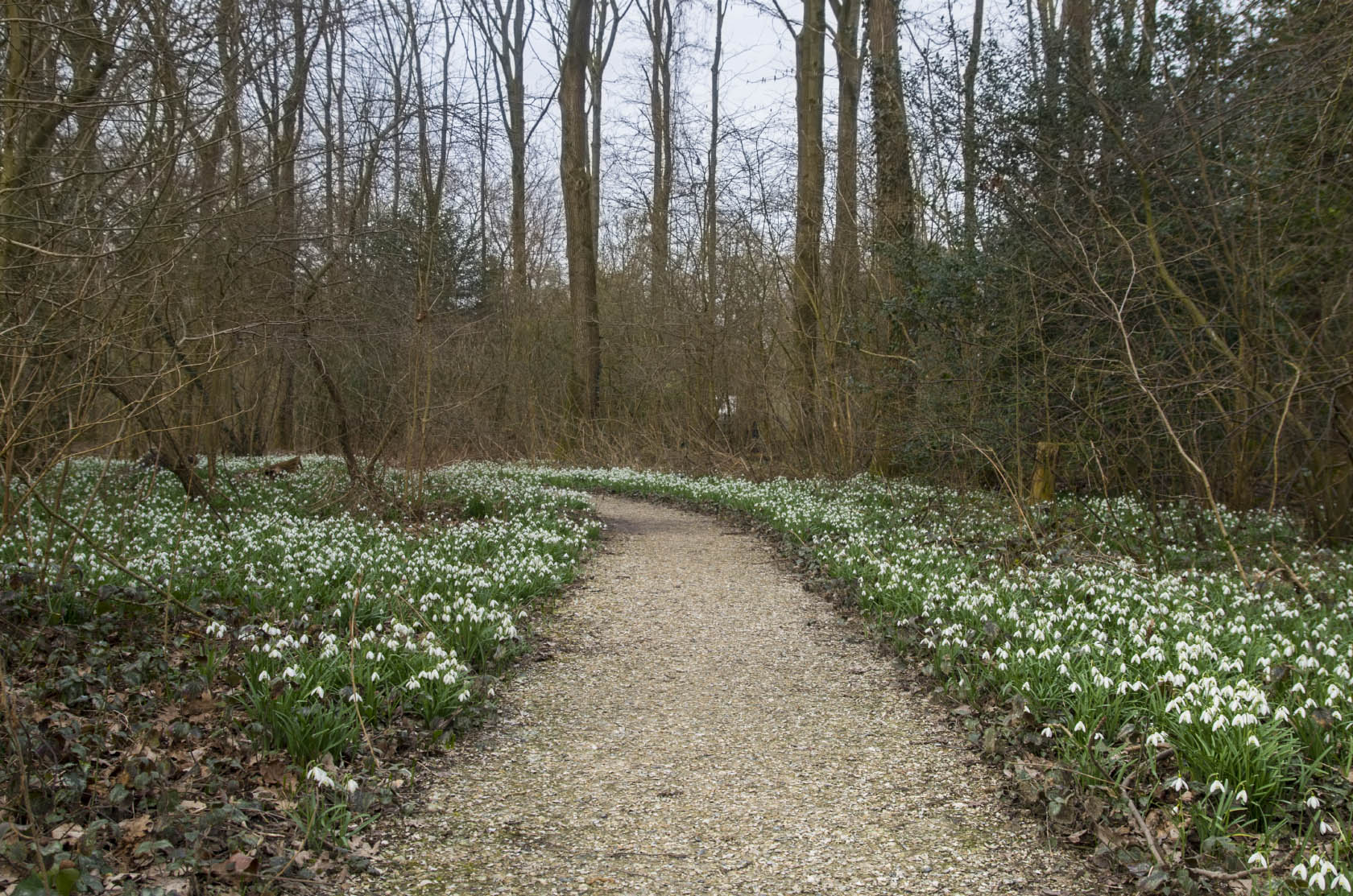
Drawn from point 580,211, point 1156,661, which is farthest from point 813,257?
point 1156,661

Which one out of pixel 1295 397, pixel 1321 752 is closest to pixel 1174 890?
pixel 1321 752

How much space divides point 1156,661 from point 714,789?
2360 millimetres

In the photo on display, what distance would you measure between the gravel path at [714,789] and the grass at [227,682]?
1.09 feet

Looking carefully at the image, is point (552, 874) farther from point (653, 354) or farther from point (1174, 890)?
point (653, 354)

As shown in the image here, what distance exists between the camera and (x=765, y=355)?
1725 cm

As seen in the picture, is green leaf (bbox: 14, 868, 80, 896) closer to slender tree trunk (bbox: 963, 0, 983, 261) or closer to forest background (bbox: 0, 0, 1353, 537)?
forest background (bbox: 0, 0, 1353, 537)

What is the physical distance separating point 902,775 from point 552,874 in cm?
176

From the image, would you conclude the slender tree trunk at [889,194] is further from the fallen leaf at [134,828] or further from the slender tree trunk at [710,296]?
the fallen leaf at [134,828]

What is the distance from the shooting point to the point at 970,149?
1225 centimetres

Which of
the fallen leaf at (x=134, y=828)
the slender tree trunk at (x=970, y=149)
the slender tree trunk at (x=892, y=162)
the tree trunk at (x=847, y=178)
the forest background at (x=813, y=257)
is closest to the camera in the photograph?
the fallen leaf at (x=134, y=828)

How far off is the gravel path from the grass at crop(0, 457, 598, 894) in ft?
1.09

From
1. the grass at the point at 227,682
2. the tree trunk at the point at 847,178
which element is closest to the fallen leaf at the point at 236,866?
the grass at the point at 227,682

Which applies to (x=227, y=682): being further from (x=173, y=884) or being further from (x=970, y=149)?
(x=970, y=149)

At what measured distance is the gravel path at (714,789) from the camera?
3354 mm
